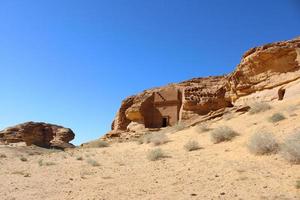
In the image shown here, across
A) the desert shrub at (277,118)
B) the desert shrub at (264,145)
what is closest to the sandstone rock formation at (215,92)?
the desert shrub at (277,118)

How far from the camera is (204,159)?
10617 mm

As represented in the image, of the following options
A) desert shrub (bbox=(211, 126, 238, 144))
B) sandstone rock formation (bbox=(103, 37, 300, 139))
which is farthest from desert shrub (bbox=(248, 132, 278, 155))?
sandstone rock formation (bbox=(103, 37, 300, 139))

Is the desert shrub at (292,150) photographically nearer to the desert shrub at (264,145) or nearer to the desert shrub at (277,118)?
the desert shrub at (264,145)

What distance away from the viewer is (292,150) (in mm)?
8062

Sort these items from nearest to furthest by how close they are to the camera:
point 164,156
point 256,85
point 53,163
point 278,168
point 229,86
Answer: point 278,168 < point 164,156 < point 53,163 < point 256,85 < point 229,86

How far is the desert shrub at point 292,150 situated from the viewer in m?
7.91

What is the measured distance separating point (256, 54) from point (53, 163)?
63.6 ft

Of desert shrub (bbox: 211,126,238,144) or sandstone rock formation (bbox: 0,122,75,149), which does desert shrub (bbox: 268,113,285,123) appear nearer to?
desert shrub (bbox: 211,126,238,144)

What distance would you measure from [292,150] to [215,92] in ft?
86.7

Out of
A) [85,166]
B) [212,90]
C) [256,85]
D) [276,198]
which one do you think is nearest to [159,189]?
[276,198]

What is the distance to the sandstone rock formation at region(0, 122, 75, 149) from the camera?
4619 cm

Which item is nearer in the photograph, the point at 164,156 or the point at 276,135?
the point at 276,135

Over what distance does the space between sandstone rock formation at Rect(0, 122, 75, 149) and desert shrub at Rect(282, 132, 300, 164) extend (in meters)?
42.6

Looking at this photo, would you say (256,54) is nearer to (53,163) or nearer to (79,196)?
(53,163)
